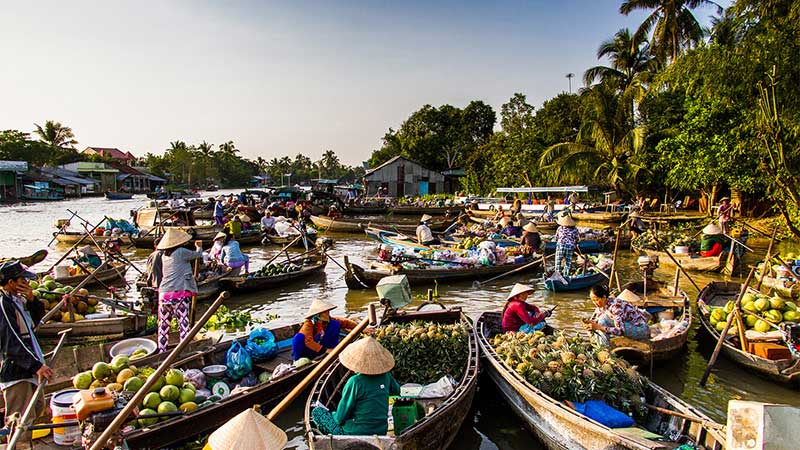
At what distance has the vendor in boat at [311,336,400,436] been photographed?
417 cm

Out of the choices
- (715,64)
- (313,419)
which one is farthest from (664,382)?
(715,64)

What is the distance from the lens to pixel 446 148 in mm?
47812

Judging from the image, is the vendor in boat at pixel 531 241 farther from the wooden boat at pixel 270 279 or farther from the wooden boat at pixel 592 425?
the wooden boat at pixel 592 425

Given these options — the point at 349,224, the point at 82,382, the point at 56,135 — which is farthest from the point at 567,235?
the point at 56,135

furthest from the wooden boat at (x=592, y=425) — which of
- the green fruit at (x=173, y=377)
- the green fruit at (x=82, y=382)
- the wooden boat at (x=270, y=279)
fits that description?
the wooden boat at (x=270, y=279)

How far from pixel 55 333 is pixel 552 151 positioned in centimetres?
2830

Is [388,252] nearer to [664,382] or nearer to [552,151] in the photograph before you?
[664,382]

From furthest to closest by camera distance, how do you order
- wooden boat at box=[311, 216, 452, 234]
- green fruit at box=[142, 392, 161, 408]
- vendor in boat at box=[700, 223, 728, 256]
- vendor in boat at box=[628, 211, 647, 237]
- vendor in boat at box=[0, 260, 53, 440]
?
wooden boat at box=[311, 216, 452, 234]
vendor in boat at box=[628, 211, 647, 237]
vendor in boat at box=[700, 223, 728, 256]
green fruit at box=[142, 392, 161, 408]
vendor in boat at box=[0, 260, 53, 440]

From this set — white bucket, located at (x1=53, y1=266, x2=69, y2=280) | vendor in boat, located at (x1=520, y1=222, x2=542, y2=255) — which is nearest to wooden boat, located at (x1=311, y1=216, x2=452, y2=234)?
vendor in boat, located at (x1=520, y1=222, x2=542, y2=255)

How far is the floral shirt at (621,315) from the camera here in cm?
700

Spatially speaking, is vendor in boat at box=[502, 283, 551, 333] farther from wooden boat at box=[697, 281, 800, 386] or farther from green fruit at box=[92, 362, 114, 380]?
green fruit at box=[92, 362, 114, 380]

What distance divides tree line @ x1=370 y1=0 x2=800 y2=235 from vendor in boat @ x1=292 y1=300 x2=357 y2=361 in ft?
40.9

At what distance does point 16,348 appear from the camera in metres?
4.07

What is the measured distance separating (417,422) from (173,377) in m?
2.62
